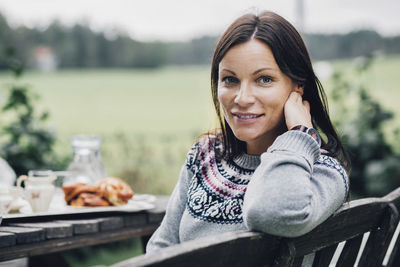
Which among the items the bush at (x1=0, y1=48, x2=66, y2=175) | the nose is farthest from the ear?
the bush at (x1=0, y1=48, x2=66, y2=175)

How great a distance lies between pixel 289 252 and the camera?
988 millimetres

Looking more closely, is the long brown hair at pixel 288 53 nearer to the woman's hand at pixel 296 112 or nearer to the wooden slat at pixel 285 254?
the woman's hand at pixel 296 112

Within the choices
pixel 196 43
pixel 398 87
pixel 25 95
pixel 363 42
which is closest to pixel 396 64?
pixel 398 87

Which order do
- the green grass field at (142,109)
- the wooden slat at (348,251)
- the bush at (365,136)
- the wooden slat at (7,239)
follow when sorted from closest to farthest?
the wooden slat at (348,251), the wooden slat at (7,239), the bush at (365,136), the green grass field at (142,109)

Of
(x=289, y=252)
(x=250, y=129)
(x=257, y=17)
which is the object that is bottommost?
(x=289, y=252)

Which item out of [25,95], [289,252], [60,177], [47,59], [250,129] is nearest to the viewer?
[289,252]

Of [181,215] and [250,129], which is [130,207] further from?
[250,129]

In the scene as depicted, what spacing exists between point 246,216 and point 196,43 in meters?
8.24

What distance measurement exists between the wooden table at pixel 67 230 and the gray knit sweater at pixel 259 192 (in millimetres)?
313

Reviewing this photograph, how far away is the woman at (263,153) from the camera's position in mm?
1149

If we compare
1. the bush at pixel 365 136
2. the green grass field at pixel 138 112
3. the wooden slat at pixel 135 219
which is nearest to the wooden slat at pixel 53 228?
the wooden slat at pixel 135 219

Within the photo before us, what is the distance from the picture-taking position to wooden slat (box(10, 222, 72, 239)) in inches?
70.0

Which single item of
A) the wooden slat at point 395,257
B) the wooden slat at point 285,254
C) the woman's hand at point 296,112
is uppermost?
the woman's hand at point 296,112

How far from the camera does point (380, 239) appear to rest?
1.29 m
